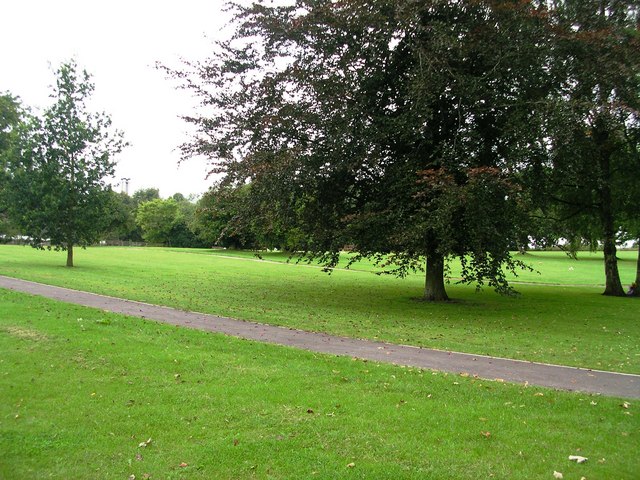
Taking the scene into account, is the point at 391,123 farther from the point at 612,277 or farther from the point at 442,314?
the point at 612,277

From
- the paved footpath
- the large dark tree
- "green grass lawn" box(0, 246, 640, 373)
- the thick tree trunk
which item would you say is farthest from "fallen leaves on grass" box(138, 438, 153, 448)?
the thick tree trunk

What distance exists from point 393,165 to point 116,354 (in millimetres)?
10153

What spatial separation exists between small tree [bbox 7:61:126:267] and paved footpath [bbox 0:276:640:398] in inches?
724

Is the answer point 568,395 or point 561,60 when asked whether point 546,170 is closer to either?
point 561,60

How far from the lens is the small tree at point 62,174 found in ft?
91.0

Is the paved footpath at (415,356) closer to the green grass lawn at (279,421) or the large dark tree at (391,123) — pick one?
the green grass lawn at (279,421)

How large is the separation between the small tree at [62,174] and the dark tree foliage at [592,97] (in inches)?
964

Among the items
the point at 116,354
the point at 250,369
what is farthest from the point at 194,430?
the point at 116,354

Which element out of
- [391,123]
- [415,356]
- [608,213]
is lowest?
[415,356]

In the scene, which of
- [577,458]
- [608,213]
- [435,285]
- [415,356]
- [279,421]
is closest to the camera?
[577,458]

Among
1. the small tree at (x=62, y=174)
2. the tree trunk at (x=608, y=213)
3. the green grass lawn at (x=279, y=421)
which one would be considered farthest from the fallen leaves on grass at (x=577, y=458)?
the small tree at (x=62, y=174)

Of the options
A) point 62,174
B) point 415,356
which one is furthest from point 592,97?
point 62,174

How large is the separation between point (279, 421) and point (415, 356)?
387 centimetres

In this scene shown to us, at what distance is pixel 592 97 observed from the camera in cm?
1534
